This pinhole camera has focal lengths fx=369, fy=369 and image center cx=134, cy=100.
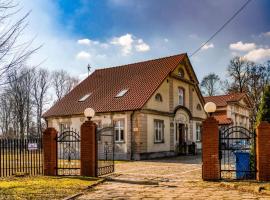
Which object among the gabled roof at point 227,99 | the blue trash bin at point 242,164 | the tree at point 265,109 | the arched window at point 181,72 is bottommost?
the blue trash bin at point 242,164

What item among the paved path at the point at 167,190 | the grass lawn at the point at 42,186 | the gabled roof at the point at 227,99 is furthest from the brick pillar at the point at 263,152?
the gabled roof at the point at 227,99

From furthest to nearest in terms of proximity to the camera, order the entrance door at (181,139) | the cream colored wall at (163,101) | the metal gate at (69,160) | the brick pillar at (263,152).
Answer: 1. the entrance door at (181,139)
2. the cream colored wall at (163,101)
3. the metal gate at (69,160)
4. the brick pillar at (263,152)

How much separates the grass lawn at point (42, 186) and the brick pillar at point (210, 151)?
3.95 meters

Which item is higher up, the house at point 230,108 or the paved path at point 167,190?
the house at point 230,108

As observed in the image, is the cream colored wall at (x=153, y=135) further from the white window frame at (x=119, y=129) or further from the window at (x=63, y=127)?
the window at (x=63, y=127)

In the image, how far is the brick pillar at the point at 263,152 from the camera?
12461 millimetres

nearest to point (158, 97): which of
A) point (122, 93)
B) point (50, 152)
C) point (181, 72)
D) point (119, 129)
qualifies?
point (122, 93)

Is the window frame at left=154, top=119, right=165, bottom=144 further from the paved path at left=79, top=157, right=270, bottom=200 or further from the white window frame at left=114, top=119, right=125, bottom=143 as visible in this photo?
the paved path at left=79, top=157, right=270, bottom=200

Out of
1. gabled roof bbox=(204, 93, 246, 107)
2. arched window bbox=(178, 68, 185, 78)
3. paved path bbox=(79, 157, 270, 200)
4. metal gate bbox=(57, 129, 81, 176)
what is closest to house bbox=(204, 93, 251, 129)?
gabled roof bbox=(204, 93, 246, 107)

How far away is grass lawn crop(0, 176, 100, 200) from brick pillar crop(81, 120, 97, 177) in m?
0.54

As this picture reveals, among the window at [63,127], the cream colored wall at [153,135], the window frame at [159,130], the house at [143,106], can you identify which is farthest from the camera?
the window at [63,127]

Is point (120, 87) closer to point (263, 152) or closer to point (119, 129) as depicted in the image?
point (119, 129)

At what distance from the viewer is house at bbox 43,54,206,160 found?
2516 cm

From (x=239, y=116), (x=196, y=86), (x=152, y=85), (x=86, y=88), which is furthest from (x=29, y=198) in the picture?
(x=239, y=116)
